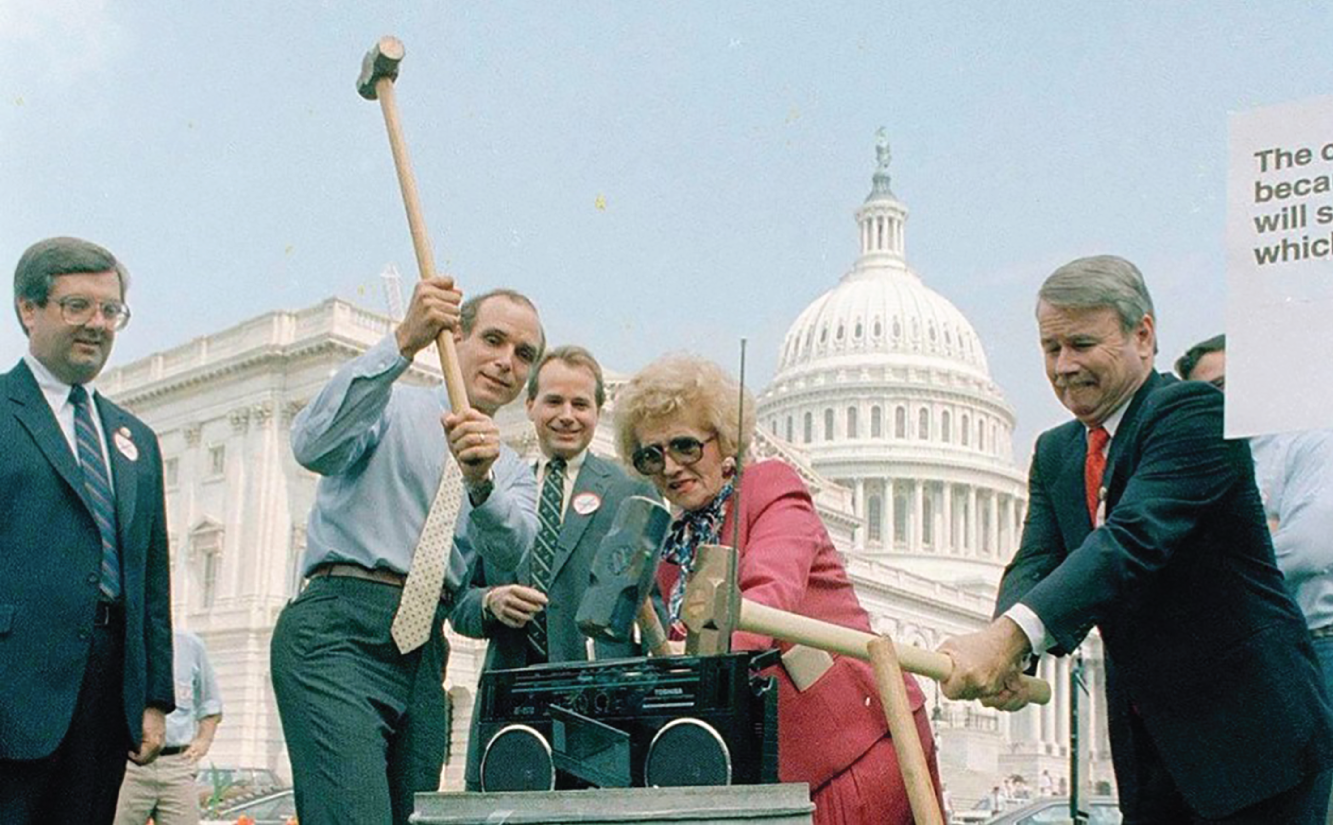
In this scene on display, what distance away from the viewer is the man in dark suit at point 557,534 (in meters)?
4.24

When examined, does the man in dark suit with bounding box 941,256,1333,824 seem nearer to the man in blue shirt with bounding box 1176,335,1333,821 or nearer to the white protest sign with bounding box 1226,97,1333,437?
the white protest sign with bounding box 1226,97,1333,437

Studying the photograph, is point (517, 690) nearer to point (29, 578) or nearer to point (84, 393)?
point (29, 578)

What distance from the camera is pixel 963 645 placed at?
294 cm

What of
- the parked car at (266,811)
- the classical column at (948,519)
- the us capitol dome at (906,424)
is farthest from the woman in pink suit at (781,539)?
the classical column at (948,519)

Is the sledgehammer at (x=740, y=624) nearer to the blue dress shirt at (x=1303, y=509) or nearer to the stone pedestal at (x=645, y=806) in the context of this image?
the stone pedestal at (x=645, y=806)

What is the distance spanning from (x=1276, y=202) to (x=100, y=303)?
283 cm

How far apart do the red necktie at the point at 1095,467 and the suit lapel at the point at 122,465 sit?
2.35 metres

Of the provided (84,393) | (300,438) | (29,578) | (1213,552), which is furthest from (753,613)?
(84,393)

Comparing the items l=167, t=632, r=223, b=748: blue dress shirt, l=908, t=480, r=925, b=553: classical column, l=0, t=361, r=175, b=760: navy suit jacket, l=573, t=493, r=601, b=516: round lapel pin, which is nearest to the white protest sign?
l=573, t=493, r=601, b=516: round lapel pin

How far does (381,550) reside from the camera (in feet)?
13.4

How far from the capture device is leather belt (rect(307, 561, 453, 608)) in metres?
4.05

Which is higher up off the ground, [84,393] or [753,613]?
[84,393]

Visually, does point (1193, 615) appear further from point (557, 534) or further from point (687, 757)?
point (557, 534)

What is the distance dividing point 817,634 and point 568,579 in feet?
5.51
